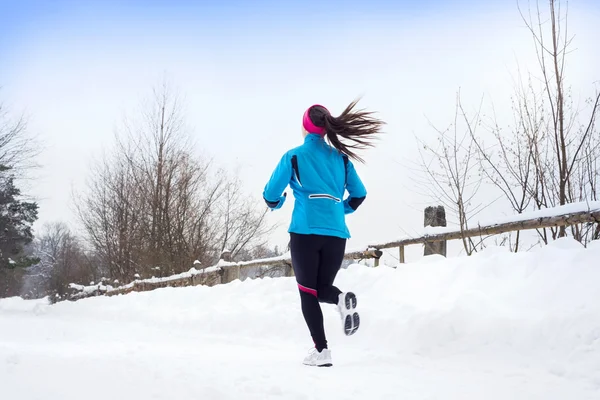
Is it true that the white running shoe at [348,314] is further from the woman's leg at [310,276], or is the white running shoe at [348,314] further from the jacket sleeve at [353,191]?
the jacket sleeve at [353,191]

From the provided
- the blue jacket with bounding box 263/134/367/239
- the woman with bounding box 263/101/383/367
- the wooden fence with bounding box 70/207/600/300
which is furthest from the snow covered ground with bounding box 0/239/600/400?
the blue jacket with bounding box 263/134/367/239

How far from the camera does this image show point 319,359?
3.26 meters

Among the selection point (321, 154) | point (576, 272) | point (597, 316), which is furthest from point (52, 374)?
point (576, 272)

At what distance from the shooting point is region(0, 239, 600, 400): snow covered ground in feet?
8.18

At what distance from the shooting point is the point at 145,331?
19.9 ft

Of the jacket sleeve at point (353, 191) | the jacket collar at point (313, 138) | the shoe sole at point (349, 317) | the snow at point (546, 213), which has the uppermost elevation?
the jacket collar at point (313, 138)

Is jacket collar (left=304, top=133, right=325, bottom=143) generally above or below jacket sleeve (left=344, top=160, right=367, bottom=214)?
above

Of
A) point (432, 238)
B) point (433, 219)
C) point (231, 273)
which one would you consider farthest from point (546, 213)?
point (231, 273)

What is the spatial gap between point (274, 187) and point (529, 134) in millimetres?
3592

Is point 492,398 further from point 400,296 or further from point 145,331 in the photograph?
point 145,331

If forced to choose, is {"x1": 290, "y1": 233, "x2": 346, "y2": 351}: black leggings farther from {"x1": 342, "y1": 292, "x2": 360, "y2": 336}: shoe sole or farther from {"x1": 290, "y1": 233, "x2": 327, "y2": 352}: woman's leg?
{"x1": 342, "y1": 292, "x2": 360, "y2": 336}: shoe sole

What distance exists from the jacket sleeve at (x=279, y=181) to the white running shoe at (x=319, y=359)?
1.09 meters

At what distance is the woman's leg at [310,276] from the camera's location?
3.38 metres

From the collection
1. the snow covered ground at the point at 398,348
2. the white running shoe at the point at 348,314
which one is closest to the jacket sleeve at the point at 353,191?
the white running shoe at the point at 348,314
